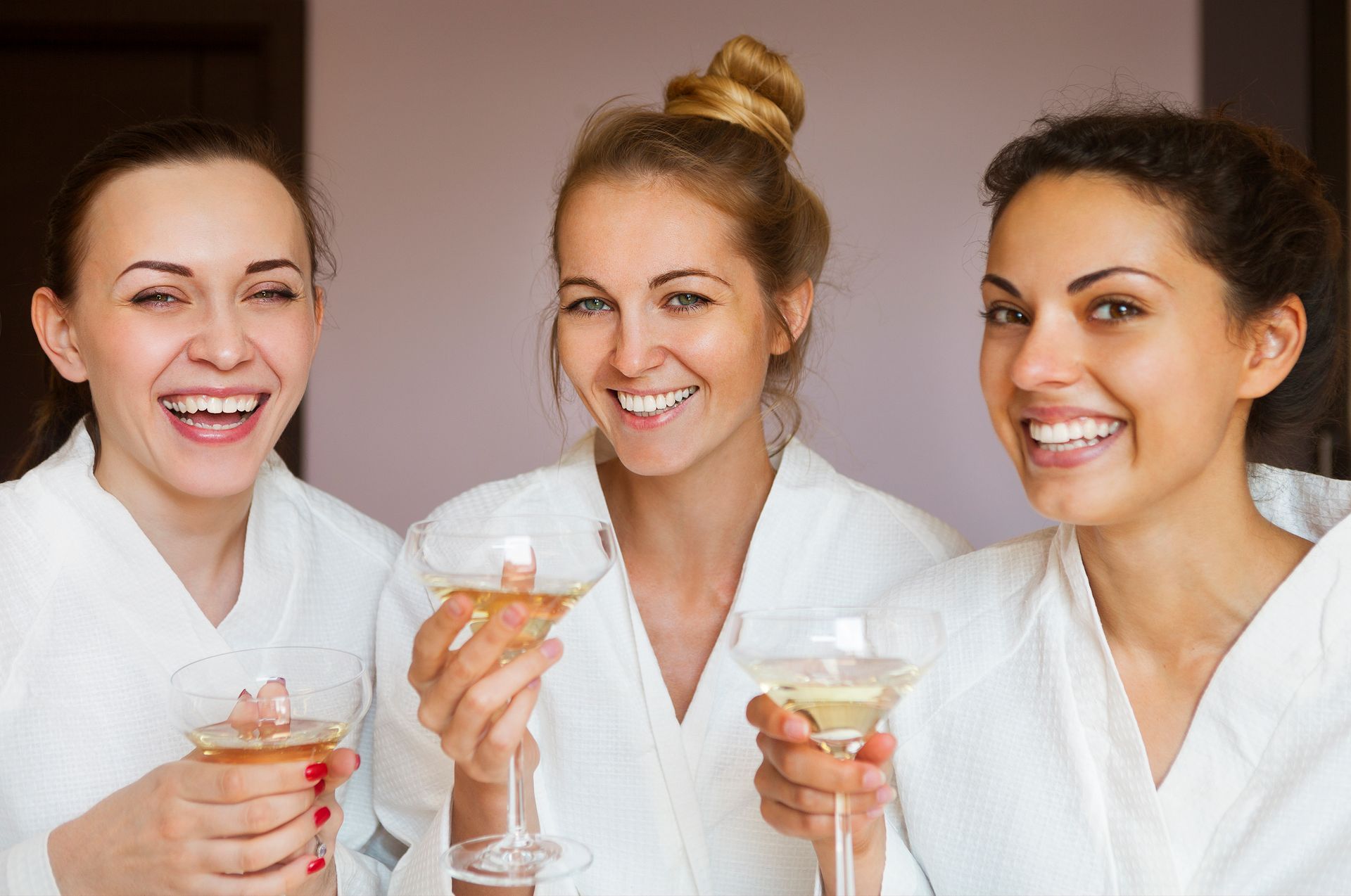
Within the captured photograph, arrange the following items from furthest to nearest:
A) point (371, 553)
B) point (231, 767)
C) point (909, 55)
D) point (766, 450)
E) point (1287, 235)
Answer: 1. point (909, 55)
2. point (766, 450)
3. point (371, 553)
4. point (1287, 235)
5. point (231, 767)

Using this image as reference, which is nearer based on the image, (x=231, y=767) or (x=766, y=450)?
(x=231, y=767)

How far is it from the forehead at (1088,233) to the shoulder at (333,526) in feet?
3.69

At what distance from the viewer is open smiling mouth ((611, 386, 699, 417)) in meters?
2.06

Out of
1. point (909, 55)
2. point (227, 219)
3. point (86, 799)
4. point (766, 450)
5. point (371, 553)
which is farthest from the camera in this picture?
point (909, 55)

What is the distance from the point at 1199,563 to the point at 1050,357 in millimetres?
365

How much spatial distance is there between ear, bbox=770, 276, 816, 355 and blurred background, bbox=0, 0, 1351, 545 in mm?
1413

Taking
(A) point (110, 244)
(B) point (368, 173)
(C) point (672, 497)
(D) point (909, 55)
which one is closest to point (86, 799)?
(A) point (110, 244)

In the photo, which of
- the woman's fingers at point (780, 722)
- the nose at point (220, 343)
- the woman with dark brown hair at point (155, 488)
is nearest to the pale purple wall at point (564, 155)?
the woman with dark brown hair at point (155, 488)

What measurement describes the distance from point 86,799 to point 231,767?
0.61 metres

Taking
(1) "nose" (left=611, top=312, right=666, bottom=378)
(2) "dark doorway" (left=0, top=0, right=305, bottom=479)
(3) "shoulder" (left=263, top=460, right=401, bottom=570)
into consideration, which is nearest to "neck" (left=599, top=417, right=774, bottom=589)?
(1) "nose" (left=611, top=312, right=666, bottom=378)

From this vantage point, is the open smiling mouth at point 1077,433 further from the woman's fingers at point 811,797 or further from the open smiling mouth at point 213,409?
the open smiling mouth at point 213,409

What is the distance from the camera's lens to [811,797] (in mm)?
1417

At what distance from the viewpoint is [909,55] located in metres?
3.74

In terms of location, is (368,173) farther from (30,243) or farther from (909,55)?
→ (909,55)
